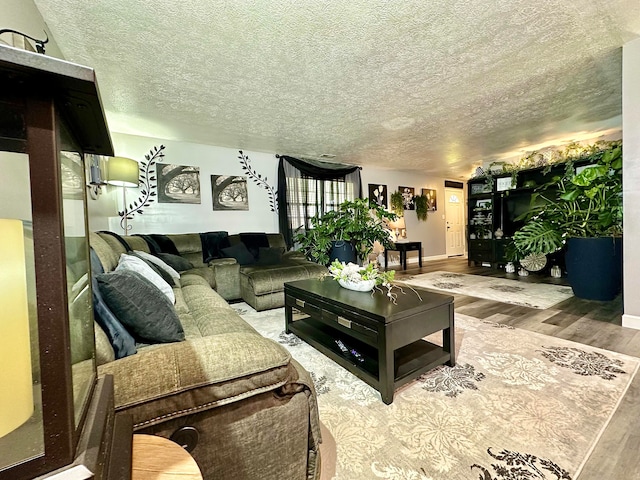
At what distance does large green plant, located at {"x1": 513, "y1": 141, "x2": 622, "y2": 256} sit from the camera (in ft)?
9.71

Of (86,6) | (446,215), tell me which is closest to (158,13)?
(86,6)

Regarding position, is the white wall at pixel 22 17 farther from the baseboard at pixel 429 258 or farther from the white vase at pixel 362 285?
the baseboard at pixel 429 258

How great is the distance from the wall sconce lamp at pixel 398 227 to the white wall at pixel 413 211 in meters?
0.35

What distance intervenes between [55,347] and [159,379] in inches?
17.3

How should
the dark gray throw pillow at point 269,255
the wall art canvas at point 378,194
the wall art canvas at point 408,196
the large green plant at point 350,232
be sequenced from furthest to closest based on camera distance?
the wall art canvas at point 408,196, the wall art canvas at point 378,194, the large green plant at point 350,232, the dark gray throw pillow at point 269,255

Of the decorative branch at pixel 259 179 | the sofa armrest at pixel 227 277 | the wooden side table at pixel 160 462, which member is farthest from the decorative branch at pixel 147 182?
the wooden side table at pixel 160 462

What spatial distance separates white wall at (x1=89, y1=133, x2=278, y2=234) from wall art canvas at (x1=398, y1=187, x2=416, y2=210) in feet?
11.3

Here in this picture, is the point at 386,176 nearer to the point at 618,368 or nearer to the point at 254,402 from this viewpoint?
the point at 618,368

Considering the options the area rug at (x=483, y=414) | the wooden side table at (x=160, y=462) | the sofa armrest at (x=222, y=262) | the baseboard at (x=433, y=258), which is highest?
the sofa armrest at (x=222, y=262)

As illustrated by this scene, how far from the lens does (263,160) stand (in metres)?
4.96

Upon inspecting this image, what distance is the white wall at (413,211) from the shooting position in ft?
21.2

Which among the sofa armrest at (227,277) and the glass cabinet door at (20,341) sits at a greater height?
the glass cabinet door at (20,341)

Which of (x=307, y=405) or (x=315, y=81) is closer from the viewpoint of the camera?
(x=307, y=405)

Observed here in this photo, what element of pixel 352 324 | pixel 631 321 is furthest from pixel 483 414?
pixel 631 321
